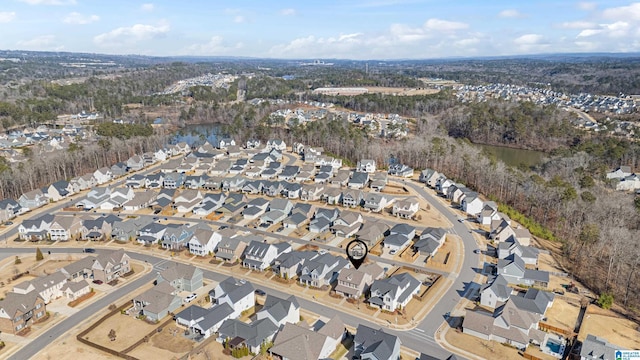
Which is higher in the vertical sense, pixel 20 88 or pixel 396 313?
pixel 20 88

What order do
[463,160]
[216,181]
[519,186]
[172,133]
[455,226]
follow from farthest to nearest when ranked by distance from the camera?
[172,133] → [463,160] → [216,181] → [519,186] → [455,226]

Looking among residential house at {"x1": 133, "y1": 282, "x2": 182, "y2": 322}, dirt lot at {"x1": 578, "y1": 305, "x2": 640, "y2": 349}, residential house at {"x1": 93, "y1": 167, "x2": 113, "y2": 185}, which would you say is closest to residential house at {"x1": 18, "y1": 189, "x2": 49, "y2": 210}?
residential house at {"x1": 93, "y1": 167, "x2": 113, "y2": 185}

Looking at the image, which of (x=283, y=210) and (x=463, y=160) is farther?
(x=463, y=160)

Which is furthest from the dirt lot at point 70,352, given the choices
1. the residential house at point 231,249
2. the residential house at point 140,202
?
the residential house at point 140,202

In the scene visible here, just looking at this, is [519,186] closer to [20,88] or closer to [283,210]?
[283,210]

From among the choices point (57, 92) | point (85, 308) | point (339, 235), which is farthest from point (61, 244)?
point (57, 92)

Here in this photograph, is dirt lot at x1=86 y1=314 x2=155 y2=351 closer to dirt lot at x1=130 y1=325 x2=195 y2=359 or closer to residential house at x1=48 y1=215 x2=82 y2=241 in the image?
dirt lot at x1=130 y1=325 x2=195 y2=359
